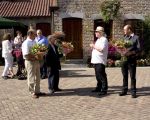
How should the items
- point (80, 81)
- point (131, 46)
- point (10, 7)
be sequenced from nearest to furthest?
1. point (131, 46)
2. point (80, 81)
3. point (10, 7)

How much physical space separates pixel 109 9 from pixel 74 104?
12.2 m

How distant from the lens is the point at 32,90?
38.2 ft

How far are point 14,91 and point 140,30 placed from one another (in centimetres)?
1149

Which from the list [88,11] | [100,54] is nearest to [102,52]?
[100,54]

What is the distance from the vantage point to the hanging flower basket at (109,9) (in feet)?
72.1

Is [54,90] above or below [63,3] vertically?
below

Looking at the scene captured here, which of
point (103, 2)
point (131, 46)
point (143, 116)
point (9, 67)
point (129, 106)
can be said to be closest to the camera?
point (143, 116)

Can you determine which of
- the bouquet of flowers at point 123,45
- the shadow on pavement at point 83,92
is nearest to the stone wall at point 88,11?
the shadow on pavement at point 83,92

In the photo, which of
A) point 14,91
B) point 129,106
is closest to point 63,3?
point 14,91

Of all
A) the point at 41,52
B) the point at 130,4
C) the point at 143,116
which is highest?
the point at 130,4

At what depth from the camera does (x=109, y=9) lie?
21969 mm

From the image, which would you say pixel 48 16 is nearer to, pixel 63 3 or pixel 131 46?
pixel 63 3

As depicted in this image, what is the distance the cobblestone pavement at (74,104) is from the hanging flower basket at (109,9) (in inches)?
335

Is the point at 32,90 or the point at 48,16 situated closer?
the point at 32,90
